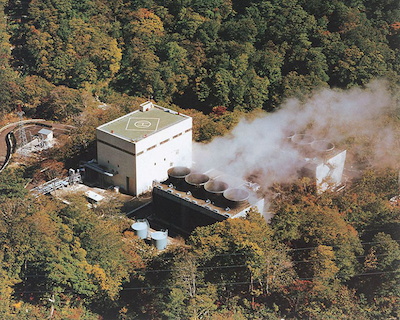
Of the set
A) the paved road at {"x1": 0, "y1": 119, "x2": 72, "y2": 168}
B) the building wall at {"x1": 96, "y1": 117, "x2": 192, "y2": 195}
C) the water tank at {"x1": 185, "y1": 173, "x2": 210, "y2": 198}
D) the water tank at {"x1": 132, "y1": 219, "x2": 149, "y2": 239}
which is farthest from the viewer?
the paved road at {"x1": 0, "y1": 119, "x2": 72, "y2": 168}

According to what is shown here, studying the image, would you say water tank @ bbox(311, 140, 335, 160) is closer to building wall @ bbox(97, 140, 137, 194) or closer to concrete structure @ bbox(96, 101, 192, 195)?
concrete structure @ bbox(96, 101, 192, 195)

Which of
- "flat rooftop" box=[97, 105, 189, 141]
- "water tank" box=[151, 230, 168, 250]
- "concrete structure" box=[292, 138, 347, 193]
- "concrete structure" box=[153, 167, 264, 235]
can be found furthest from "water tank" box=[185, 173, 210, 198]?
"concrete structure" box=[292, 138, 347, 193]

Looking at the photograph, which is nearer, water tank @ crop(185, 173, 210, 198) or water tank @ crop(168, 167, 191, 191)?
water tank @ crop(185, 173, 210, 198)

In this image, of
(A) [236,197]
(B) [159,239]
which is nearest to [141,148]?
(B) [159,239]

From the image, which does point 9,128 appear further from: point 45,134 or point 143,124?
point 143,124

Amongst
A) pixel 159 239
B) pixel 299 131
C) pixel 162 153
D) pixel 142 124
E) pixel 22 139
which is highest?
pixel 142 124

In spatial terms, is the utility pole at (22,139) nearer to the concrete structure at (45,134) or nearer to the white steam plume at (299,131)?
the concrete structure at (45,134)

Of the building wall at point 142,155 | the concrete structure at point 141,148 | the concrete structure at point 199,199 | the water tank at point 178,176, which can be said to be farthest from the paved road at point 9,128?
the concrete structure at point 199,199
